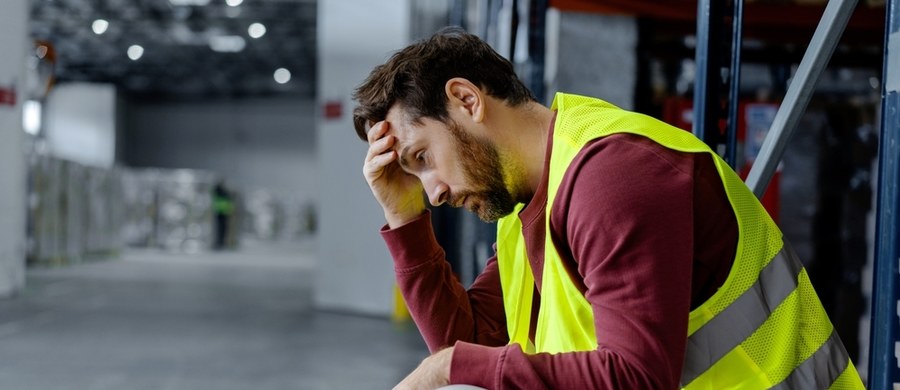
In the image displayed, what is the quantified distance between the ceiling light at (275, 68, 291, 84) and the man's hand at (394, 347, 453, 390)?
3387cm

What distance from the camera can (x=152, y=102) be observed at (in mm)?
36688

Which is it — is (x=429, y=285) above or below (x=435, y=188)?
below

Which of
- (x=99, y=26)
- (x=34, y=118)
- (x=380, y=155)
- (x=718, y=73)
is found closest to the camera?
(x=380, y=155)

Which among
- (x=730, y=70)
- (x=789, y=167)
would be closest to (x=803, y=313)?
(x=730, y=70)

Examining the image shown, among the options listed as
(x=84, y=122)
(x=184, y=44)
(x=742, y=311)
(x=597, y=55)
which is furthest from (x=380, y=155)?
(x=84, y=122)

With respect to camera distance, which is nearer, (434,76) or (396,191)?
(434,76)

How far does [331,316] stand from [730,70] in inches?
280

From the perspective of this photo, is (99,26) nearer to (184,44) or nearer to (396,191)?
(184,44)

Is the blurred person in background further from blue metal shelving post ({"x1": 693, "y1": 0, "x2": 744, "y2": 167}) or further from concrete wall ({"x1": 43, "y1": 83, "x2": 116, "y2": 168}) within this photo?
blue metal shelving post ({"x1": 693, "y1": 0, "x2": 744, "y2": 167})

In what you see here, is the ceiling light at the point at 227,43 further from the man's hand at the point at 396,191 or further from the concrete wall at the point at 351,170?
the man's hand at the point at 396,191

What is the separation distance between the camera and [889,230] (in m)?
1.58

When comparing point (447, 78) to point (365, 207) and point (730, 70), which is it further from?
point (365, 207)

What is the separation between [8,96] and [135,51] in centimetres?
2201

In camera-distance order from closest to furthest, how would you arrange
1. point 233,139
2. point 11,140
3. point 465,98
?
point 465,98 → point 11,140 → point 233,139
